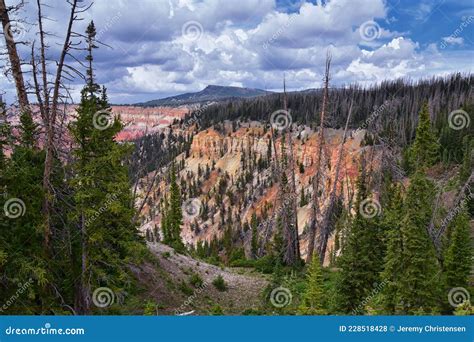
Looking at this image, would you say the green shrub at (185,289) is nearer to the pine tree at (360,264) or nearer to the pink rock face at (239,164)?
the pine tree at (360,264)

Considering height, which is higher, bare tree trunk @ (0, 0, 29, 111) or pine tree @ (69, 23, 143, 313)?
bare tree trunk @ (0, 0, 29, 111)

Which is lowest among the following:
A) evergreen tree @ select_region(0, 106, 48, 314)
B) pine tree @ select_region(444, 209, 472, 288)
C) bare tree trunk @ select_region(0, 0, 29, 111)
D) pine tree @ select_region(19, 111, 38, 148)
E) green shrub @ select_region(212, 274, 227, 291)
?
green shrub @ select_region(212, 274, 227, 291)

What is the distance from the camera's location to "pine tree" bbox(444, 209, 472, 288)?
1838 cm

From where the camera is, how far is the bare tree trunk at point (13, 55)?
1316 centimetres

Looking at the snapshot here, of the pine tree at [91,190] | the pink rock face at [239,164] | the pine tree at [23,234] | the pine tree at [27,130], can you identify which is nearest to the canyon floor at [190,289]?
the pine tree at [91,190]

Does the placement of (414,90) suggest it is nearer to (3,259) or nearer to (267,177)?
(267,177)

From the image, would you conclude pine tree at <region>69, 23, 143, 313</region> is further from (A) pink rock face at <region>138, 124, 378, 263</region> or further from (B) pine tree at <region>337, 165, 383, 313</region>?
Result: (A) pink rock face at <region>138, 124, 378, 263</region>

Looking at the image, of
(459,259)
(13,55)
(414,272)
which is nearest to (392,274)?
(414,272)

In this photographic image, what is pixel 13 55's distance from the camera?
13.7 meters

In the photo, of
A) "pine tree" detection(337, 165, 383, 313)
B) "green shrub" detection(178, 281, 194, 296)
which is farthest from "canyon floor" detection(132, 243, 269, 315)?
"pine tree" detection(337, 165, 383, 313)

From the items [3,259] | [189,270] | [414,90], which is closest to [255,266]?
[189,270]

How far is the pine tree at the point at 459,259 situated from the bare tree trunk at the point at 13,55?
17992 millimetres

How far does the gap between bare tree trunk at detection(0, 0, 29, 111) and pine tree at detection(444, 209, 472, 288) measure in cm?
1799

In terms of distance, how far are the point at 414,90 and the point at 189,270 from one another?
137916mm
